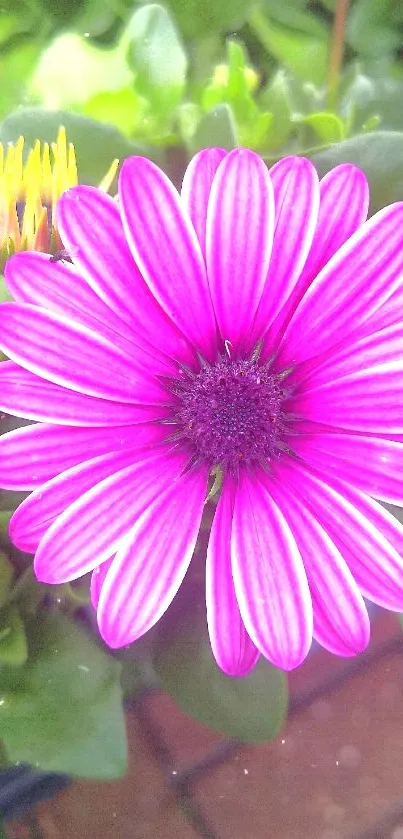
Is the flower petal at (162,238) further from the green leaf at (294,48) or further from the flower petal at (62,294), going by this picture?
the green leaf at (294,48)

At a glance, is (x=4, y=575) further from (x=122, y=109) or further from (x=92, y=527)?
(x=122, y=109)

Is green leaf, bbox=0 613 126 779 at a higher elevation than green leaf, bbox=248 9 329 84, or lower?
lower

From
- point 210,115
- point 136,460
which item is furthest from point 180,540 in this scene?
point 210,115

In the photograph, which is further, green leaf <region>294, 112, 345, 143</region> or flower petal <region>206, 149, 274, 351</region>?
green leaf <region>294, 112, 345, 143</region>

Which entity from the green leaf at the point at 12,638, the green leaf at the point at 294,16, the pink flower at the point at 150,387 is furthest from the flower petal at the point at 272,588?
the green leaf at the point at 294,16

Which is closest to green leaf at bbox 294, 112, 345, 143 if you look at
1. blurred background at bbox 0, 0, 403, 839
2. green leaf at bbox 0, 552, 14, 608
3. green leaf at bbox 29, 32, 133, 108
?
blurred background at bbox 0, 0, 403, 839

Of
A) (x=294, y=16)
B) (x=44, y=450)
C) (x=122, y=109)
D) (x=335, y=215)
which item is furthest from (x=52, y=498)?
(x=294, y=16)

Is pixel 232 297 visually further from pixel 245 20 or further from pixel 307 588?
pixel 245 20

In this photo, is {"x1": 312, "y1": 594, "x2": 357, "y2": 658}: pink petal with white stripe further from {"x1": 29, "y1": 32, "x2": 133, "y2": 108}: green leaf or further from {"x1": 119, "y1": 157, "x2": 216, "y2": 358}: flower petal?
{"x1": 29, "y1": 32, "x2": 133, "y2": 108}: green leaf
